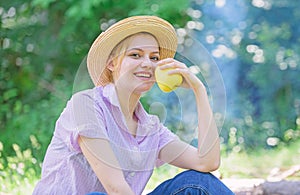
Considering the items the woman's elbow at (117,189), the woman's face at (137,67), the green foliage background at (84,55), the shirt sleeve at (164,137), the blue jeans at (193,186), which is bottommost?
the green foliage background at (84,55)

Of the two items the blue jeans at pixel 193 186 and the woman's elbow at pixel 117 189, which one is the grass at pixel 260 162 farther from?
the woman's elbow at pixel 117 189

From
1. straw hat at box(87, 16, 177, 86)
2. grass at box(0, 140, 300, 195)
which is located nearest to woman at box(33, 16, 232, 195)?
straw hat at box(87, 16, 177, 86)

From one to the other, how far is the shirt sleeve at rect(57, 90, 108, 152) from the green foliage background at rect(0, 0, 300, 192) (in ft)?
4.70

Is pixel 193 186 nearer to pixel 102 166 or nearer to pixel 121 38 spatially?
pixel 102 166

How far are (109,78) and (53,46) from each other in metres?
1.59

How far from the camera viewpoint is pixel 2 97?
329cm

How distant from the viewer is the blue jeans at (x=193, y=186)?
5.20ft

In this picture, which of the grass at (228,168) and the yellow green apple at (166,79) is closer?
the yellow green apple at (166,79)

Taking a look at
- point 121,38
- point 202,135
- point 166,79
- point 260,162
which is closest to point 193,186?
point 202,135

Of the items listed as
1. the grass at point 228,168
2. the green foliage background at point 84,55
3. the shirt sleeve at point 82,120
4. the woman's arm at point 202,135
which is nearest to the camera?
the shirt sleeve at point 82,120

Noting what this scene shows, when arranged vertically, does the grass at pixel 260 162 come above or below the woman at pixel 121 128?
below

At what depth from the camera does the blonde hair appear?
1.59m

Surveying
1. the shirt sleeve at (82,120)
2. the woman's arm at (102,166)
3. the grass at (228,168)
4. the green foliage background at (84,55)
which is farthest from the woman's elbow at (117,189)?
the green foliage background at (84,55)

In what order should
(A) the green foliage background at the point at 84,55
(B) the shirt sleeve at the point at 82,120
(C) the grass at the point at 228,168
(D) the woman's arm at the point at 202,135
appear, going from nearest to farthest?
(B) the shirt sleeve at the point at 82,120 < (D) the woman's arm at the point at 202,135 < (C) the grass at the point at 228,168 < (A) the green foliage background at the point at 84,55
